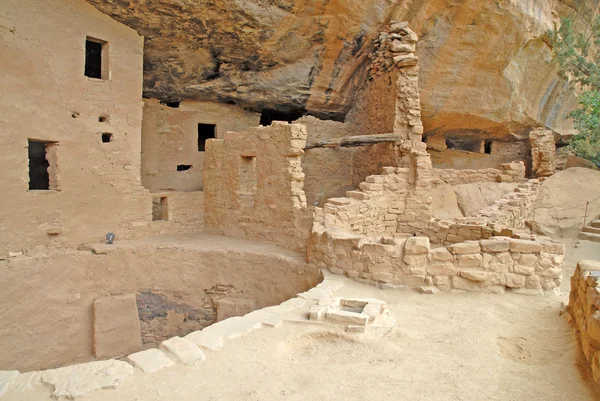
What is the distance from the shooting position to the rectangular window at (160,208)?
8.70 metres

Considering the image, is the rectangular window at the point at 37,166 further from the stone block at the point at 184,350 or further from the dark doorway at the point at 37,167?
the stone block at the point at 184,350

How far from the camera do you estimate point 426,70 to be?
9.84 metres

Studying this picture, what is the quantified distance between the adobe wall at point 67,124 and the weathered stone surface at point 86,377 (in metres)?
4.80

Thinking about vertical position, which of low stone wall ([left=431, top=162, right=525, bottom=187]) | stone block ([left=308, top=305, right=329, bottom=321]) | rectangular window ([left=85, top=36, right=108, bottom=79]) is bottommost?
stone block ([left=308, top=305, right=329, bottom=321])

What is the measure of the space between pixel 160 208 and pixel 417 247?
6415mm

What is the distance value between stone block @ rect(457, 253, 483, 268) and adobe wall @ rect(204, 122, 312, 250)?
106 inches

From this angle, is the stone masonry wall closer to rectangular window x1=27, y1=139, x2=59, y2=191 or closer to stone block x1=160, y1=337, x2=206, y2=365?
stone block x1=160, y1=337, x2=206, y2=365

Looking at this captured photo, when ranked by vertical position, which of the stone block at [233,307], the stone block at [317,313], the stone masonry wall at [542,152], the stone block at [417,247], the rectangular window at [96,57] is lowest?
the stone block at [233,307]

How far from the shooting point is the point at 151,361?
2.97 m

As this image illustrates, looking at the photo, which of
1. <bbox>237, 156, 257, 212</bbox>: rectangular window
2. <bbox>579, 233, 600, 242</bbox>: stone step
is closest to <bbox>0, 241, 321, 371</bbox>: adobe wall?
<bbox>237, 156, 257, 212</bbox>: rectangular window

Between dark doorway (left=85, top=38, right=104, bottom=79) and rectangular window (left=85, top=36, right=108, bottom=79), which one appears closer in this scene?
rectangular window (left=85, top=36, right=108, bottom=79)

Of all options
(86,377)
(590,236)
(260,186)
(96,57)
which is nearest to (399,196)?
(260,186)

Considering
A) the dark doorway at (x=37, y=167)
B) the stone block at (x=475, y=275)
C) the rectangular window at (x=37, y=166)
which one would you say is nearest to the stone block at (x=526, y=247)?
the stone block at (x=475, y=275)

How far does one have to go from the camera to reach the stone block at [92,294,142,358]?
7.08 metres
